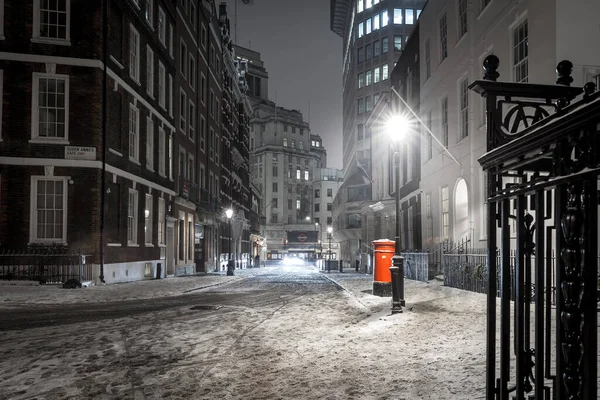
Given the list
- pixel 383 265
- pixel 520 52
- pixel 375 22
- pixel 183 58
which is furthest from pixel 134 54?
pixel 375 22

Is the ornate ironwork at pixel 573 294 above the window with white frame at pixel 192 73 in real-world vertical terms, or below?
below

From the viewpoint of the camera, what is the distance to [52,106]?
20516 mm

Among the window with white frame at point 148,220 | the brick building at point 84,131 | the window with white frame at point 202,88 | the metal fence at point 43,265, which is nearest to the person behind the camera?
the metal fence at point 43,265

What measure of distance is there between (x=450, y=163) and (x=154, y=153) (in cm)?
1545

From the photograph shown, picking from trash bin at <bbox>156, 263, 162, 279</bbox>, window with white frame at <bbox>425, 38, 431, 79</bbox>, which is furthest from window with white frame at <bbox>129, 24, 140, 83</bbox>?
window with white frame at <bbox>425, 38, 431, 79</bbox>

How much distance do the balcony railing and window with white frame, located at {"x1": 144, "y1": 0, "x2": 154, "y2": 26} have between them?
9741 millimetres

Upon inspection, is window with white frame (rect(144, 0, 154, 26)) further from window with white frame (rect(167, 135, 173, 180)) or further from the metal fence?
the metal fence

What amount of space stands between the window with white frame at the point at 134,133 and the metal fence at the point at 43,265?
627cm

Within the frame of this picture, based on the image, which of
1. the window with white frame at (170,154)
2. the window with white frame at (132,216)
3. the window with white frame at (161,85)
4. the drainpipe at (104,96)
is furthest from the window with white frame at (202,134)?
the drainpipe at (104,96)

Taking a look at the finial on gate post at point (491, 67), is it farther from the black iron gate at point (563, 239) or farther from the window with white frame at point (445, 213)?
the window with white frame at point (445, 213)

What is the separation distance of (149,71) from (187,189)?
9064 mm

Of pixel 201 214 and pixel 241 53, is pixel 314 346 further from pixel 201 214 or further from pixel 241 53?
pixel 241 53

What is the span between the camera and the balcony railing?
3344 centimetres

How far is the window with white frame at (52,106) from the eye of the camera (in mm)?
20384
